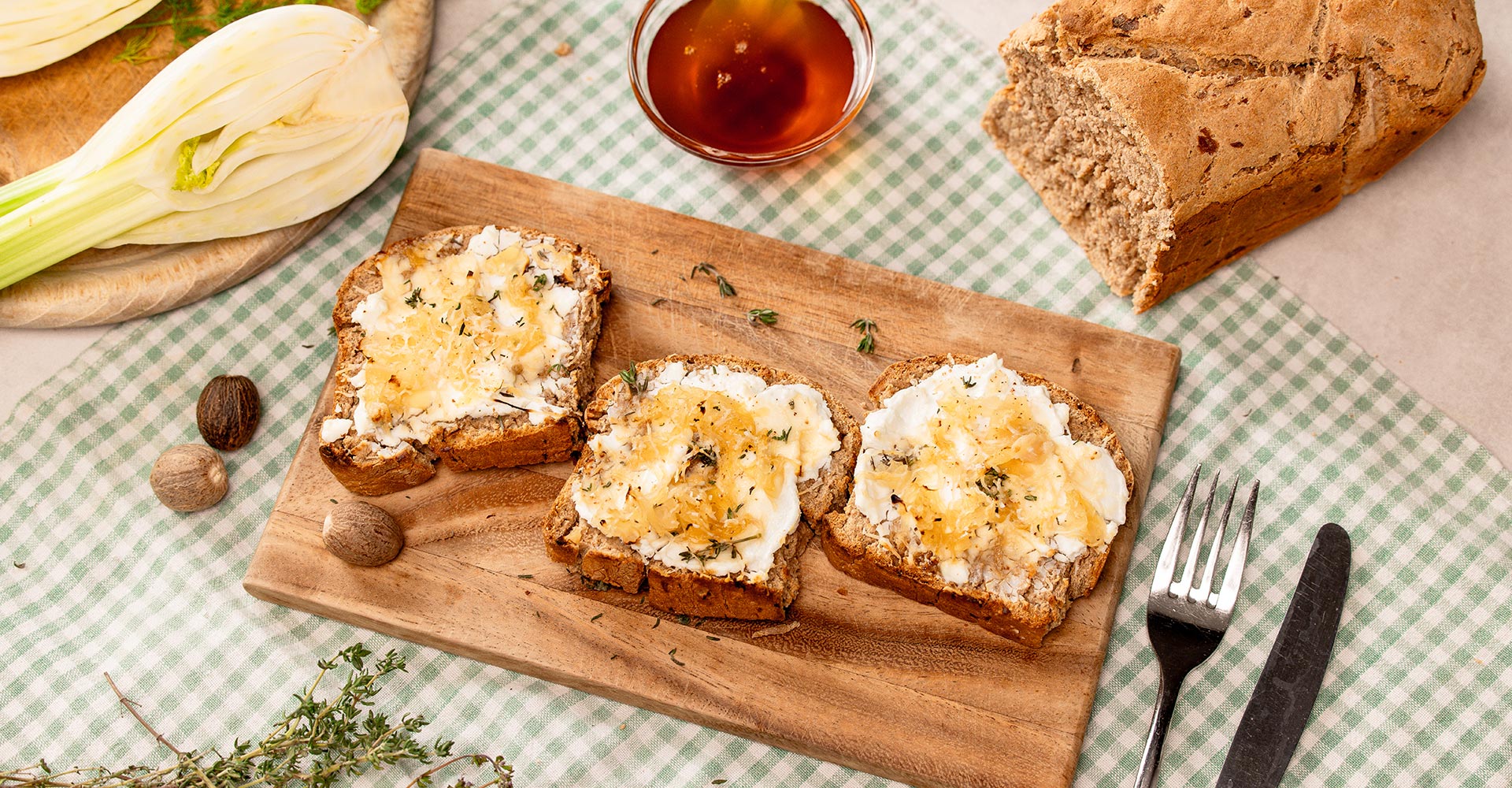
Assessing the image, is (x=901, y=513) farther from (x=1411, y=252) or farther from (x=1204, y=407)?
(x=1411, y=252)

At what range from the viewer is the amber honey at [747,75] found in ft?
13.7

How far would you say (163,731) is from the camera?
152 inches

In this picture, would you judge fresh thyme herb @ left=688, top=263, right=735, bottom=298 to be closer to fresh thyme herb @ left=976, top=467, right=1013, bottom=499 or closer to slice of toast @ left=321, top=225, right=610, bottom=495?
slice of toast @ left=321, top=225, right=610, bottom=495

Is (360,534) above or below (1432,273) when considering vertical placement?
below

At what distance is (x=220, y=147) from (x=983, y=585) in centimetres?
302

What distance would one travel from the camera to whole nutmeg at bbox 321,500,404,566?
3.62 meters

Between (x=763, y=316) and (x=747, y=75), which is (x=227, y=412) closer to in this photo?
(x=763, y=316)

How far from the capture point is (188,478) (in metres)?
3.87

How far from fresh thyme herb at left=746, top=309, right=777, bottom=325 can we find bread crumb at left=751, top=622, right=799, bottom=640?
106cm

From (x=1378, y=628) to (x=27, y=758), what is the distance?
4.64 metres

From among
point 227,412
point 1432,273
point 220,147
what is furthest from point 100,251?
point 1432,273

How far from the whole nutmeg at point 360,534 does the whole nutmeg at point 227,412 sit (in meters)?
0.57

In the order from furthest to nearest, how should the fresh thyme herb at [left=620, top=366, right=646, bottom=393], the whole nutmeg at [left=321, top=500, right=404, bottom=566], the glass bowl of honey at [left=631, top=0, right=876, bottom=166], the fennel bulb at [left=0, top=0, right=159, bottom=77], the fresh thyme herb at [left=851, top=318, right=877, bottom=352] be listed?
the glass bowl of honey at [left=631, top=0, right=876, bottom=166], the fennel bulb at [left=0, top=0, right=159, bottom=77], the fresh thyme herb at [left=851, top=318, right=877, bottom=352], the fresh thyme herb at [left=620, top=366, right=646, bottom=393], the whole nutmeg at [left=321, top=500, right=404, bottom=566]

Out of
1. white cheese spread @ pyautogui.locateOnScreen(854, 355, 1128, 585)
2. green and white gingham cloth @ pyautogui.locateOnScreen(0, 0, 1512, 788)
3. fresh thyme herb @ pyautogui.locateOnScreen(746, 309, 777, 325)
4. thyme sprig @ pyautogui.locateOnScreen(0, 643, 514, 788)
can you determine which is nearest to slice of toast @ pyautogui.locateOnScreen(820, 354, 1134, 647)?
white cheese spread @ pyautogui.locateOnScreen(854, 355, 1128, 585)
